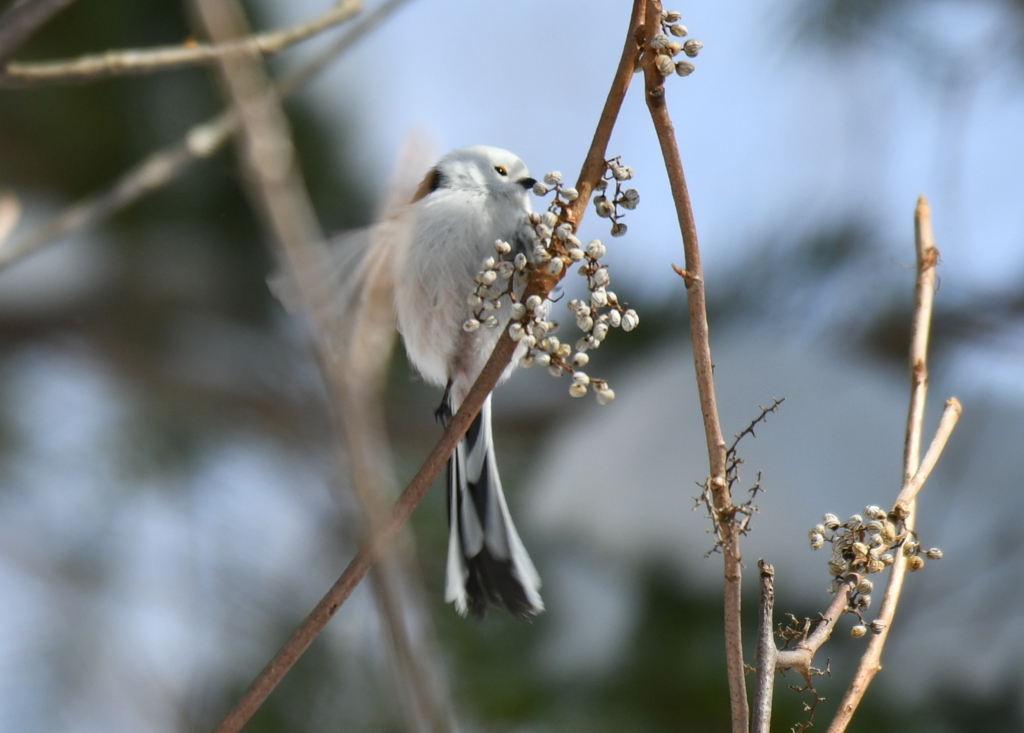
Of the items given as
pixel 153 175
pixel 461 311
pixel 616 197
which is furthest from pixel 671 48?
pixel 461 311

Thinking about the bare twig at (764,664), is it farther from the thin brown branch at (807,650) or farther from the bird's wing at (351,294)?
the bird's wing at (351,294)

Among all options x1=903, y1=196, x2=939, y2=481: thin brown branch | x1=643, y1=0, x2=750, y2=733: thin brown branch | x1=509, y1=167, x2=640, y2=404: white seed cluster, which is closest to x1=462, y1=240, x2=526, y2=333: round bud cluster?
x1=509, y1=167, x2=640, y2=404: white seed cluster

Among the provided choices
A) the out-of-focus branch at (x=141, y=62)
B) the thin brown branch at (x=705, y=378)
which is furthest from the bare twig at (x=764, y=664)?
the out-of-focus branch at (x=141, y=62)

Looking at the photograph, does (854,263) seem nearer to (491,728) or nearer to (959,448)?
(959,448)

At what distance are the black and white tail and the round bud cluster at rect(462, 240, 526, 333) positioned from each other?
9.5 inches

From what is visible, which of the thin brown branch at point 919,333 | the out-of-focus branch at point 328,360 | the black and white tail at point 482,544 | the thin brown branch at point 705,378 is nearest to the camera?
the out-of-focus branch at point 328,360

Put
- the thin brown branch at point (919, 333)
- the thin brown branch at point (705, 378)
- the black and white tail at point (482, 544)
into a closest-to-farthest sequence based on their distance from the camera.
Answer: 1. the thin brown branch at point (705, 378)
2. the thin brown branch at point (919, 333)
3. the black and white tail at point (482, 544)

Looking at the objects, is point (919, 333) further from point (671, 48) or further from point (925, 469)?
point (671, 48)

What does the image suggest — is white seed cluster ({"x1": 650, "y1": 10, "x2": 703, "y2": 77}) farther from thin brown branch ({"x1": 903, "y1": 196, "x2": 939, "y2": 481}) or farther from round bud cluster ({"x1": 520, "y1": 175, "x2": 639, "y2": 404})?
thin brown branch ({"x1": 903, "y1": 196, "x2": 939, "y2": 481})

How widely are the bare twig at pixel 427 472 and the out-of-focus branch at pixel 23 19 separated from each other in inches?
10.7

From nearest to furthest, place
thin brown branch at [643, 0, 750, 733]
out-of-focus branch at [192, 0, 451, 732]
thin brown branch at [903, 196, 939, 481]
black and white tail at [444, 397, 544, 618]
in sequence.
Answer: out-of-focus branch at [192, 0, 451, 732], thin brown branch at [643, 0, 750, 733], thin brown branch at [903, 196, 939, 481], black and white tail at [444, 397, 544, 618]

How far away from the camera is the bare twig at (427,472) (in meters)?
0.37

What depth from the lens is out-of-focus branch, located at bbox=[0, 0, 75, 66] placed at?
450 mm

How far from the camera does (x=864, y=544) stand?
45cm
